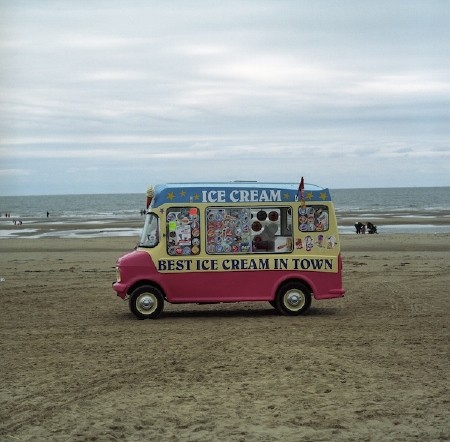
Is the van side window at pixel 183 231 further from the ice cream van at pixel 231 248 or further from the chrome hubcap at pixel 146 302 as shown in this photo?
the chrome hubcap at pixel 146 302

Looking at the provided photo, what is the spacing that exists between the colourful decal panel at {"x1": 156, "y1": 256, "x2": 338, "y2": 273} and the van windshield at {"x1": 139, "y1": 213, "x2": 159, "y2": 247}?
0.39 m

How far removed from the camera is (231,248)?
1497cm

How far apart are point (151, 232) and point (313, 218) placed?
2.98 meters

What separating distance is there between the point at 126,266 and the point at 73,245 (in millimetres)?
22242

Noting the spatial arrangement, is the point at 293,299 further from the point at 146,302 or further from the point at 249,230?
the point at 146,302

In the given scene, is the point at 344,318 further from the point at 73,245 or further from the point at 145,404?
the point at 73,245

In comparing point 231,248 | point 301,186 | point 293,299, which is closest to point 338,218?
point 293,299

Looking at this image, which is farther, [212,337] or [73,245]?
[73,245]

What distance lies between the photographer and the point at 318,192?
49.5 feet

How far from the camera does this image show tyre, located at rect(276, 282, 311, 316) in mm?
15086

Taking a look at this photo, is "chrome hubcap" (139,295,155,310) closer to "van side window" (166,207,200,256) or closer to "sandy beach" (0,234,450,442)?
"sandy beach" (0,234,450,442)

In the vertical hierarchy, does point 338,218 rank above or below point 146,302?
above

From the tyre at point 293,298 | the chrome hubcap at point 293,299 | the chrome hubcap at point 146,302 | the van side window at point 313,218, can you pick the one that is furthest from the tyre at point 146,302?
the van side window at point 313,218

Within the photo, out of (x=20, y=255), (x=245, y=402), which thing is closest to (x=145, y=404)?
(x=245, y=402)
